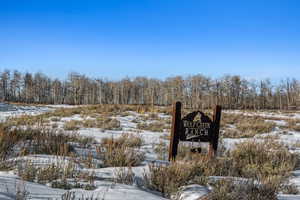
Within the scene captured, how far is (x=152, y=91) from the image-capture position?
3056 inches

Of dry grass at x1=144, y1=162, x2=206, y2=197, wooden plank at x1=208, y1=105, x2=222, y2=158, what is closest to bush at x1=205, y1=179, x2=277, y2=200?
dry grass at x1=144, y1=162, x2=206, y2=197

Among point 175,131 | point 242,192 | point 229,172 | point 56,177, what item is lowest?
point 229,172

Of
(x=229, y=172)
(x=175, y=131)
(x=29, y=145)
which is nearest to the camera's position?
(x=229, y=172)

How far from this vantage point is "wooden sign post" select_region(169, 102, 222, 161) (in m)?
4.72

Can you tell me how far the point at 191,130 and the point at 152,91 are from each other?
239ft

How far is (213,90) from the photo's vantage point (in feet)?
243

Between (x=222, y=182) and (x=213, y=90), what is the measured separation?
7376 cm

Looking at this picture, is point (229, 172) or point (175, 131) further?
point (175, 131)

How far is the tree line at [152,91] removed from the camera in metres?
70.0

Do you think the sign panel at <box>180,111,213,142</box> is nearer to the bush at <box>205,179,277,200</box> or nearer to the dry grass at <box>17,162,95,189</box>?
the bush at <box>205,179,277,200</box>

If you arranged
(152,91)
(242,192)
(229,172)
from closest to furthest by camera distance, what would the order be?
1. (242,192)
2. (229,172)
3. (152,91)

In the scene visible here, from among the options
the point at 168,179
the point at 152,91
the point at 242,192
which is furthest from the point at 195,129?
the point at 152,91

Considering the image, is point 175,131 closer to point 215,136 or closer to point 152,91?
point 215,136

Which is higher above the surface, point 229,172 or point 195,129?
point 195,129
